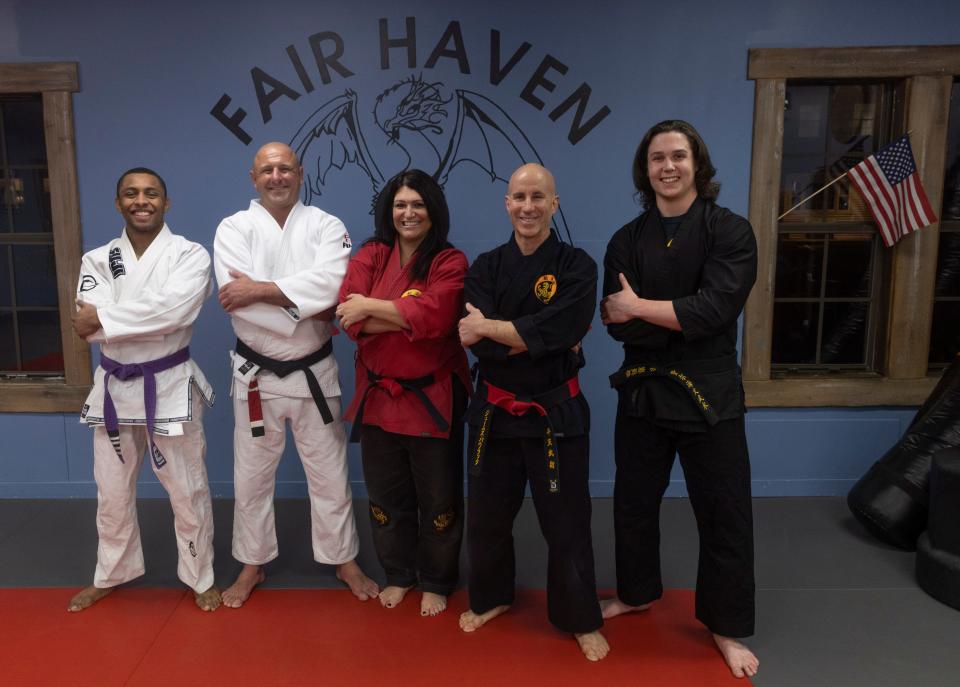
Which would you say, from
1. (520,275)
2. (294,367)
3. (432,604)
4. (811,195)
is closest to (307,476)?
(294,367)

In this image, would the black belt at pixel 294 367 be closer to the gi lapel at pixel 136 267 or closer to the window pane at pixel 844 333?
the gi lapel at pixel 136 267

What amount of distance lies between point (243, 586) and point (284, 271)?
3.68 ft

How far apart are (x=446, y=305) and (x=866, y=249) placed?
2.29 metres

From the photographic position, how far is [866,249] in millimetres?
3166

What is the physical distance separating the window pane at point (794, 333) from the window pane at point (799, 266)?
0.21 ft

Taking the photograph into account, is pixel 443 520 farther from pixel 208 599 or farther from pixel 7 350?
pixel 7 350

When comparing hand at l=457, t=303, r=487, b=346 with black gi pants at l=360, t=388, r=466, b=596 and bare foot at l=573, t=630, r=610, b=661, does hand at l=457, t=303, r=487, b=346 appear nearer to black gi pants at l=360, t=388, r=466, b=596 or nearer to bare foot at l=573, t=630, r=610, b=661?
black gi pants at l=360, t=388, r=466, b=596

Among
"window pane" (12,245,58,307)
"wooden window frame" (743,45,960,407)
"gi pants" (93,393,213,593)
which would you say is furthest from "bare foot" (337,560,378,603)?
"window pane" (12,245,58,307)

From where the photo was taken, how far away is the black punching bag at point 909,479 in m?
2.58

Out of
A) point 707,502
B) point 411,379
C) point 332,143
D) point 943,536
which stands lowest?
point 943,536

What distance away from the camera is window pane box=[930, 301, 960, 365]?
3232 millimetres

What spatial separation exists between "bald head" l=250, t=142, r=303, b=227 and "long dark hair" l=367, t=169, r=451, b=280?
342 millimetres

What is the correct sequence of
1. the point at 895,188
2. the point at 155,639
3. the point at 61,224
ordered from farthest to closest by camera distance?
the point at 61,224 < the point at 895,188 < the point at 155,639

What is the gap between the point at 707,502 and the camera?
6.30 ft
